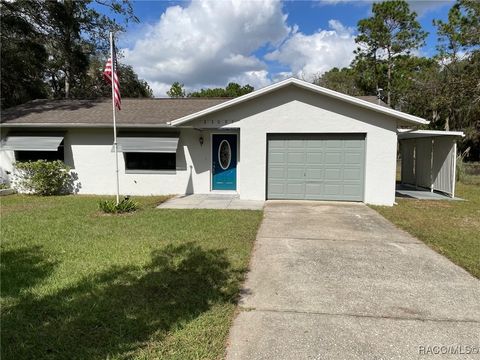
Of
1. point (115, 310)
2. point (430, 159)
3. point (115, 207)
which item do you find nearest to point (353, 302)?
point (115, 310)

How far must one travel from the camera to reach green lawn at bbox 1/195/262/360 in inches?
134

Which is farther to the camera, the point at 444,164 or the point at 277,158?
the point at 444,164

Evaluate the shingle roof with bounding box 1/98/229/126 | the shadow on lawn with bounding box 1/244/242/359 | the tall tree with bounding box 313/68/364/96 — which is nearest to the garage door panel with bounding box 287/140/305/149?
the shingle roof with bounding box 1/98/229/126

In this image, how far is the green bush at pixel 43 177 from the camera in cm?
1302

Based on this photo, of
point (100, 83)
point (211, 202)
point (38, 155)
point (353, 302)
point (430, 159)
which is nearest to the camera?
point (353, 302)

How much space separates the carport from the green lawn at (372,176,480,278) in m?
1.03

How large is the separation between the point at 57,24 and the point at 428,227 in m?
22.0

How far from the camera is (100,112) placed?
568 inches

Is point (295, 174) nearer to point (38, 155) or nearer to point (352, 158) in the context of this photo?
point (352, 158)

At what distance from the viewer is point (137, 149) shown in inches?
509

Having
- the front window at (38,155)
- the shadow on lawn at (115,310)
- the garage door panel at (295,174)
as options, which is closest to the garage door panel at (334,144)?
the garage door panel at (295,174)

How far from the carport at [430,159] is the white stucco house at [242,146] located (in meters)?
2.03

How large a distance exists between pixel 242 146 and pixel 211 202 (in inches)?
87.3

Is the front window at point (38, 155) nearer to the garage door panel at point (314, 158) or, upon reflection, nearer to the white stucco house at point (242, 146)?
the white stucco house at point (242, 146)
